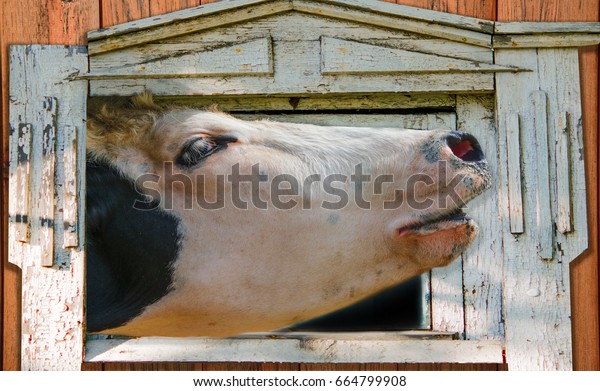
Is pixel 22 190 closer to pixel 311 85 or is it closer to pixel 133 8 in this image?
pixel 133 8

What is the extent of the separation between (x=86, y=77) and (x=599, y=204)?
7.48 ft

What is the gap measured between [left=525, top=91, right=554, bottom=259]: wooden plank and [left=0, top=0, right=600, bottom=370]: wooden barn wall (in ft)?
0.57

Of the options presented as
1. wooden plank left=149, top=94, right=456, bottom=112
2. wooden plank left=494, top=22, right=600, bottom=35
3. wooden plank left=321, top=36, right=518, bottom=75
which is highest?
wooden plank left=494, top=22, right=600, bottom=35

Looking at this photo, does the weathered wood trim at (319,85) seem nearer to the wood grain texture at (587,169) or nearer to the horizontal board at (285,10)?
the horizontal board at (285,10)

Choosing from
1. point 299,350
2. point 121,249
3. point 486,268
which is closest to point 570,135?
point 486,268

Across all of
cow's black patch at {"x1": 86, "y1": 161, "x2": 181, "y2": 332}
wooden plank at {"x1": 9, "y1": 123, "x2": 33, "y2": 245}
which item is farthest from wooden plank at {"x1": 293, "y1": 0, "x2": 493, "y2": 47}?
wooden plank at {"x1": 9, "y1": 123, "x2": 33, "y2": 245}

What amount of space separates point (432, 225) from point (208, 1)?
1.39 m

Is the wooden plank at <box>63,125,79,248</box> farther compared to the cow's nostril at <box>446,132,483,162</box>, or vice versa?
the wooden plank at <box>63,125,79,248</box>

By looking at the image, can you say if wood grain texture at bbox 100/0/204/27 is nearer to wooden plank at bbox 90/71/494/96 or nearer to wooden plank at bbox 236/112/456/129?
wooden plank at bbox 90/71/494/96

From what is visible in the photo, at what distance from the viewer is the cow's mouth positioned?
267cm

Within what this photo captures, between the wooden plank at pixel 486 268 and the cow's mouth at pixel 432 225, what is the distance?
0.16 m

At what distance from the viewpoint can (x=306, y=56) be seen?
2932 millimetres

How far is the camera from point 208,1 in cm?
298
